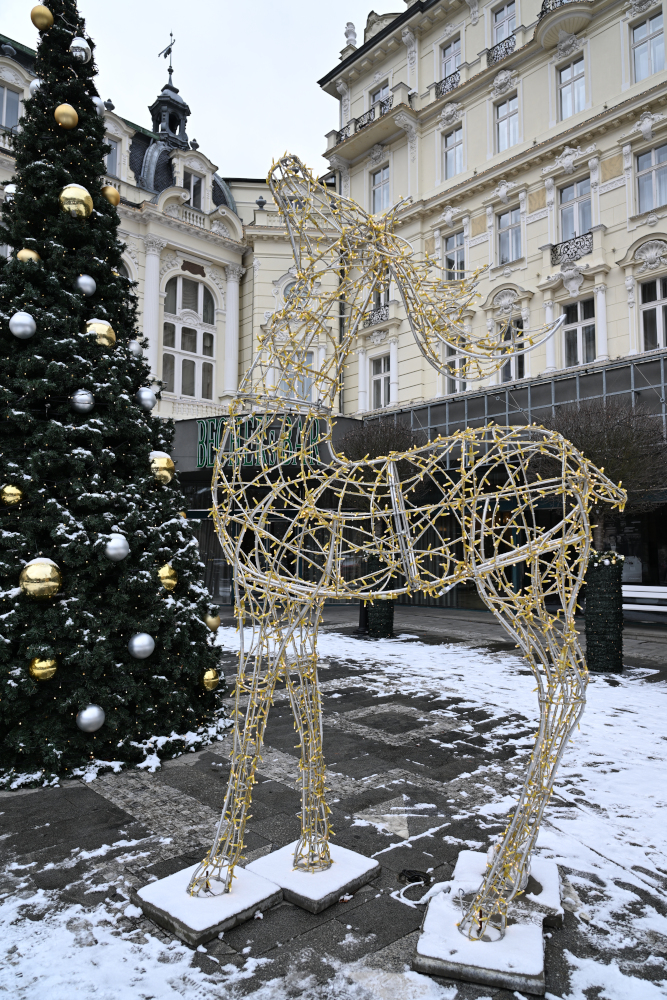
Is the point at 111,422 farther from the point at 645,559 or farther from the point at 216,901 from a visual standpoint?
the point at 645,559

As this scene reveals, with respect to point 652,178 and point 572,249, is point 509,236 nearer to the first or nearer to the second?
point 572,249

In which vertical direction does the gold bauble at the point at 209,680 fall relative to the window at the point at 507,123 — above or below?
below

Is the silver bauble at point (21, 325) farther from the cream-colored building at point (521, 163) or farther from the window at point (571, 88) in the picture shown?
the window at point (571, 88)

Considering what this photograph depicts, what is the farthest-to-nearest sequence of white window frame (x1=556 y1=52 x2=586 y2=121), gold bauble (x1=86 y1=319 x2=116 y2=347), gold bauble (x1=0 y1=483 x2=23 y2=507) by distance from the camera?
white window frame (x1=556 y1=52 x2=586 y2=121) < gold bauble (x1=86 y1=319 x2=116 y2=347) < gold bauble (x1=0 y1=483 x2=23 y2=507)

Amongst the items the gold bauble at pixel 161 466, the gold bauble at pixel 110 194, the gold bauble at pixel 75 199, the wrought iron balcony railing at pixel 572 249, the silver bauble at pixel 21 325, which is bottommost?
the gold bauble at pixel 161 466

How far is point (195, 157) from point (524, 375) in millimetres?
11636

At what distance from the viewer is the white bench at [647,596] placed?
11.3 m

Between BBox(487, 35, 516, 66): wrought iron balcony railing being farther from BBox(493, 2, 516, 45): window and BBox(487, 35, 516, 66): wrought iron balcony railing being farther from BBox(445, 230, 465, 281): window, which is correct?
BBox(445, 230, 465, 281): window

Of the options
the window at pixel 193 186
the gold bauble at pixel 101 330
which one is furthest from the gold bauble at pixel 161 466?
the window at pixel 193 186

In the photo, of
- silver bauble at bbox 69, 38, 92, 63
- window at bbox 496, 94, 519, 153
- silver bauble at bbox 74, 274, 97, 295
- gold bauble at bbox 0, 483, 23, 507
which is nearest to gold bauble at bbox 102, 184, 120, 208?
silver bauble at bbox 74, 274, 97, 295

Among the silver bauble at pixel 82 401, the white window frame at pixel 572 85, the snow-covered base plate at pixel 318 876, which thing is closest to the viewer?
the snow-covered base plate at pixel 318 876

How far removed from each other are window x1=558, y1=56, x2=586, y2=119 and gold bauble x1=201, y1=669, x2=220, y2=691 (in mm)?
14790

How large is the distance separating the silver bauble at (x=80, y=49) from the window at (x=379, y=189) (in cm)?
1405

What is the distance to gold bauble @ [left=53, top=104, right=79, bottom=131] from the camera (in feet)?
15.7
